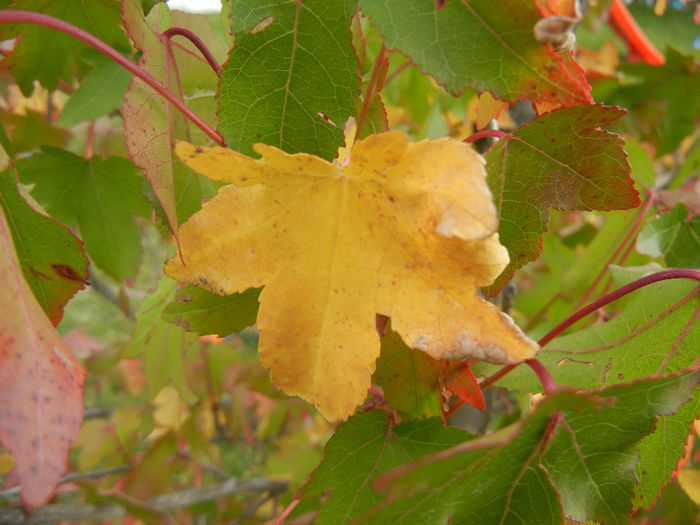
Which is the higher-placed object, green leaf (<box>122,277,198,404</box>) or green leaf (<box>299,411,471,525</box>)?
green leaf (<box>299,411,471,525</box>)

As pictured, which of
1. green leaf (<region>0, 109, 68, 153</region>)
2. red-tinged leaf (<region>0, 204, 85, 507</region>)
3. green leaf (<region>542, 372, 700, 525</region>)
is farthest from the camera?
green leaf (<region>0, 109, 68, 153</region>)

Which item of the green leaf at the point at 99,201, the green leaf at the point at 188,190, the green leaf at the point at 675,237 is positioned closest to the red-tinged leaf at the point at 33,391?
the green leaf at the point at 188,190

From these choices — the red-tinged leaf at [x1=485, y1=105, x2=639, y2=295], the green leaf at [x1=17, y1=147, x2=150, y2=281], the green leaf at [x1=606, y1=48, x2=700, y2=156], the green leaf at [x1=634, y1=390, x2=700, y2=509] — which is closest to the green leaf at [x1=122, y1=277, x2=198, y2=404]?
the green leaf at [x1=17, y1=147, x2=150, y2=281]

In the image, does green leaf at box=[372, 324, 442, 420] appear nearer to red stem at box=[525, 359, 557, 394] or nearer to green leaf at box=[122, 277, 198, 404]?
red stem at box=[525, 359, 557, 394]

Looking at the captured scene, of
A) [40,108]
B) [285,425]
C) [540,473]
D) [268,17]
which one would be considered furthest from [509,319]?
[285,425]

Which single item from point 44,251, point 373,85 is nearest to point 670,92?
point 373,85

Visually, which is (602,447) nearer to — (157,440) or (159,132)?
(159,132)
